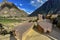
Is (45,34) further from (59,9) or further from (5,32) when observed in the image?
(59,9)

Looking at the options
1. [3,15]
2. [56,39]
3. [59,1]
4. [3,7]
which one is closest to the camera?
[56,39]

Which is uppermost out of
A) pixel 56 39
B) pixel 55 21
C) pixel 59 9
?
pixel 59 9

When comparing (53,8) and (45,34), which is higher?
(53,8)

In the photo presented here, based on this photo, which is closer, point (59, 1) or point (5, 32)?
point (5, 32)

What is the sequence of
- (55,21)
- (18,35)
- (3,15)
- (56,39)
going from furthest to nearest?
1. (3,15)
2. (55,21)
3. (56,39)
4. (18,35)

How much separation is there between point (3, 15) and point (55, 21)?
792 millimetres

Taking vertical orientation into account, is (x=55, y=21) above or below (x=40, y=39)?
above

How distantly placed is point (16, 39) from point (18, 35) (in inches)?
1.8

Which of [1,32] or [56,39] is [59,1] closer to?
[56,39]

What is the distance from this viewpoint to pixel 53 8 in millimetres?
1896

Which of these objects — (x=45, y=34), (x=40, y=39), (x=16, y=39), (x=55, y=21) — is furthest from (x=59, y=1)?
(x=16, y=39)

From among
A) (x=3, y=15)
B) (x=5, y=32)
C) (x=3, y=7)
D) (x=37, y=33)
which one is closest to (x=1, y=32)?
(x=5, y=32)

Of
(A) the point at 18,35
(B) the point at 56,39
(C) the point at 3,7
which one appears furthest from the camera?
(C) the point at 3,7

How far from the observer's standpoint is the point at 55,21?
1.69 meters
